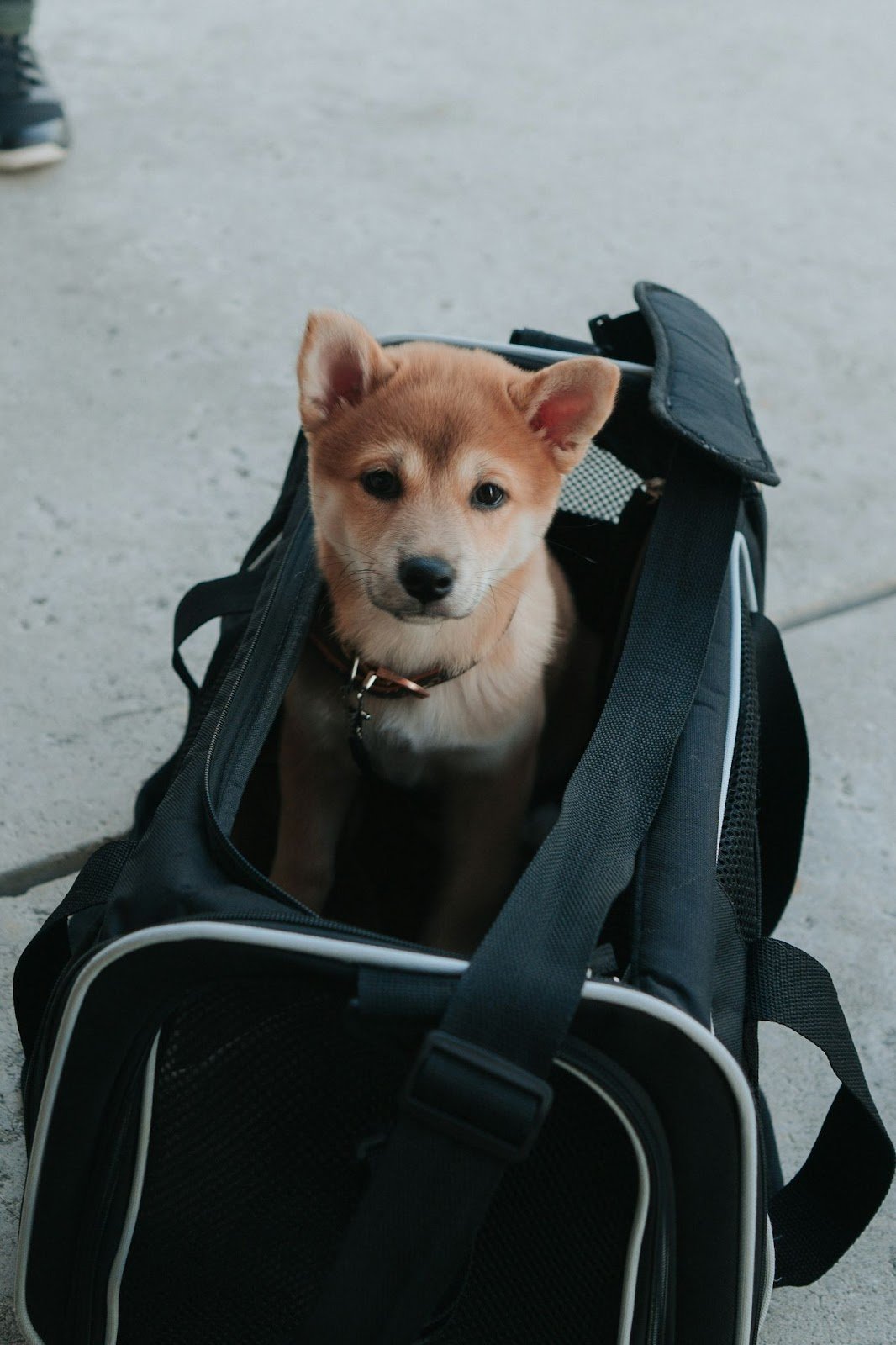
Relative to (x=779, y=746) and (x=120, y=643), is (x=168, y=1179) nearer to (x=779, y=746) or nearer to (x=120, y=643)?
(x=779, y=746)

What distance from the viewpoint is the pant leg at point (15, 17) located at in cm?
338

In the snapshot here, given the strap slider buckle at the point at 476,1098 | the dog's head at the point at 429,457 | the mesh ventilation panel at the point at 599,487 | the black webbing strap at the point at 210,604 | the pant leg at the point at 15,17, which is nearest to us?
the strap slider buckle at the point at 476,1098

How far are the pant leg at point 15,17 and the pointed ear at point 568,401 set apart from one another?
2.59 metres

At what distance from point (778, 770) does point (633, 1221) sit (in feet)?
2.60

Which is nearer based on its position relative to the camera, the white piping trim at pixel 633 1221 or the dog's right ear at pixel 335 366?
the white piping trim at pixel 633 1221

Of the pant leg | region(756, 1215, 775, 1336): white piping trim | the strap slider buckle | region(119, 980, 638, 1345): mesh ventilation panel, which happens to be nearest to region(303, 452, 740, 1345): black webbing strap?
the strap slider buckle

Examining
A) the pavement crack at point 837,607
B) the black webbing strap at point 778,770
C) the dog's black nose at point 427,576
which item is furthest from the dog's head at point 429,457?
the pavement crack at point 837,607

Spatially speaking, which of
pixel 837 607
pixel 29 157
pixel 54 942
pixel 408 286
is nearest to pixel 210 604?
pixel 54 942

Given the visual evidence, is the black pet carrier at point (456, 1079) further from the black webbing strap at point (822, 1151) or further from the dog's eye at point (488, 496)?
the dog's eye at point (488, 496)

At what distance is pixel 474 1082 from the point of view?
98 cm

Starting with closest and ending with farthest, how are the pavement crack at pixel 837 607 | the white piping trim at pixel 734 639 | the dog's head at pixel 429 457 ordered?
the white piping trim at pixel 734 639 < the dog's head at pixel 429 457 < the pavement crack at pixel 837 607

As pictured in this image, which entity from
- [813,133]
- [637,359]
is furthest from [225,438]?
[813,133]

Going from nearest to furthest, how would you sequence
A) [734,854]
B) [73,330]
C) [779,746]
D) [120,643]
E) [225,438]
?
[734,854]
[779,746]
[120,643]
[225,438]
[73,330]

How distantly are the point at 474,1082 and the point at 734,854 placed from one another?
1.70 ft
